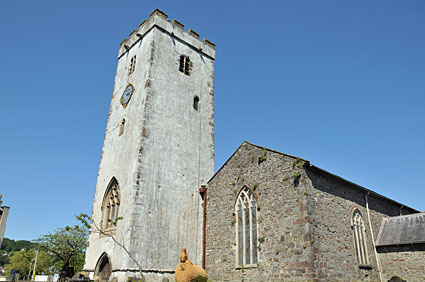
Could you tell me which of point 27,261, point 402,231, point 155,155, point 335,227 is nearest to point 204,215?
point 155,155

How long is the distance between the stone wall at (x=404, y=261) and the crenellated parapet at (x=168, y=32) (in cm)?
1866

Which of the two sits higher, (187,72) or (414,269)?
(187,72)

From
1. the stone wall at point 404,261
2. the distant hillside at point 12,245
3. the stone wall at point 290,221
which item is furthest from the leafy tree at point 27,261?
the distant hillside at point 12,245

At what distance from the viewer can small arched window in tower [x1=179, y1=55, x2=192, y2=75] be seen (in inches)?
930

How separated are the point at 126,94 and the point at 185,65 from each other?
16.2ft

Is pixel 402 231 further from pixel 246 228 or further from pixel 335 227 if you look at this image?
pixel 246 228

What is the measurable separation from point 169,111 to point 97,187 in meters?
7.54

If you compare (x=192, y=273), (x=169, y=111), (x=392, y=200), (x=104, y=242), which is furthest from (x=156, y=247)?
(x=392, y=200)

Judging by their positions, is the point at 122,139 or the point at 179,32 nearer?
the point at 122,139

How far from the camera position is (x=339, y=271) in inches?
570

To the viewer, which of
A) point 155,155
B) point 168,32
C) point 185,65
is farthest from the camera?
point 185,65

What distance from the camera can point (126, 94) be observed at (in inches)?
907

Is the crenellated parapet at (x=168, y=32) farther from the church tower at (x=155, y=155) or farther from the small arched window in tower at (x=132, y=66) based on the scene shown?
the small arched window in tower at (x=132, y=66)

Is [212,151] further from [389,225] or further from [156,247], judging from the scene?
[389,225]
